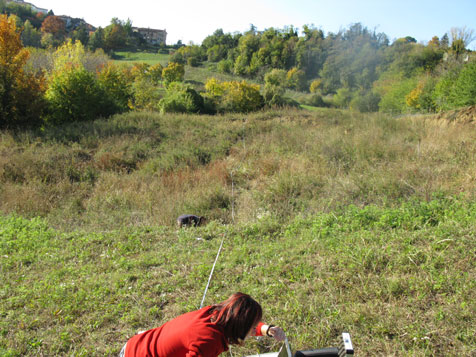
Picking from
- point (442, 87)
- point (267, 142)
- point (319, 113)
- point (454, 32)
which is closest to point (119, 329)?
point (267, 142)

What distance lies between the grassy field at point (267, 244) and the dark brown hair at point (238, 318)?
1.12 meters

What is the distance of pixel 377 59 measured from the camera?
54.9 meters

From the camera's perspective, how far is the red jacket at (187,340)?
2.02 metres

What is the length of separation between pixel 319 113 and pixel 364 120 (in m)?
3.22

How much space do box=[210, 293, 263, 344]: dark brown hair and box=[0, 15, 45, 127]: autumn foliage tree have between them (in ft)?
53.7

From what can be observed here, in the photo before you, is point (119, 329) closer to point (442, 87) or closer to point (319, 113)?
point (319, 113)

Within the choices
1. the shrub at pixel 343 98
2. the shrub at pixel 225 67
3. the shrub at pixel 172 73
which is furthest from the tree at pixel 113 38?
the shrub at pixel 343 98

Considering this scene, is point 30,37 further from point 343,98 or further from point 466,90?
point 466,90

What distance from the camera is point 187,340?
2.07 m

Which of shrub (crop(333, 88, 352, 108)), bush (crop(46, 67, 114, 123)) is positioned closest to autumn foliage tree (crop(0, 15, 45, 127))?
bush (crop(46, 67, 114, 123))

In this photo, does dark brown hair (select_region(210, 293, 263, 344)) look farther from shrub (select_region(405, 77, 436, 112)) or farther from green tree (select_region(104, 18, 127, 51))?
green tree (select_region(104, 18, 127, 51))

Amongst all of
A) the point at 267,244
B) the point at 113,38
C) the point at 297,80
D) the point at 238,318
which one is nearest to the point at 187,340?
the point at 238,318

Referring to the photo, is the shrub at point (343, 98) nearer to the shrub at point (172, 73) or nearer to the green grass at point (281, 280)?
the shrub at point (172, 73)

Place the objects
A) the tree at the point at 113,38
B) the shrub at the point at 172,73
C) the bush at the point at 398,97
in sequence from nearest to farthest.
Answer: the bush at the point at 398,97 → the shrub at the point at 172,73 → the tree at the point at 113,38
